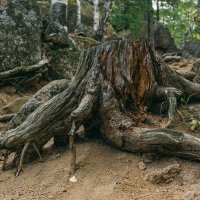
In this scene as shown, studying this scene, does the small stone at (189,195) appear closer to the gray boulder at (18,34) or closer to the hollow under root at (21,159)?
the hollow under root at (21,159)

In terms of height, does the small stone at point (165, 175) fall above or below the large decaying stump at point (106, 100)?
below

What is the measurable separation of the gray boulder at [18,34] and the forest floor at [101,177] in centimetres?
472

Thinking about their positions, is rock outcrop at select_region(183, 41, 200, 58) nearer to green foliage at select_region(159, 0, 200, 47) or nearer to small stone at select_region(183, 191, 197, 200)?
green foliage at select_region(159, 0, 200, 47)

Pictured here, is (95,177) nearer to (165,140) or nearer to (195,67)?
(165,140)

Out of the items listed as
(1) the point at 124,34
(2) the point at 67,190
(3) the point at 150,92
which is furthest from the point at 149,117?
(1) the point at 124,34

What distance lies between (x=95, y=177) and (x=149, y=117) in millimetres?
1301

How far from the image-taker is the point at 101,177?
4.63 meters

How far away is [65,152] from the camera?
5.52 meters

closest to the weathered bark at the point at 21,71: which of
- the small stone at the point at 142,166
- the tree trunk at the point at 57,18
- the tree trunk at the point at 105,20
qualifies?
the tree trunk at the point at 57,18

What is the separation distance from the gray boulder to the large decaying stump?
183 inches

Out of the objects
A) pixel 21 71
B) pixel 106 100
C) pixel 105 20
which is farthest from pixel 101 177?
pixel 105 20

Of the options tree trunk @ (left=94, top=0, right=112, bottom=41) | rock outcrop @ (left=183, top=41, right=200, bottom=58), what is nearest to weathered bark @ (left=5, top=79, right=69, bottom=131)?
tree trunk @ (left=94, top=0, right=112, bottom=41)

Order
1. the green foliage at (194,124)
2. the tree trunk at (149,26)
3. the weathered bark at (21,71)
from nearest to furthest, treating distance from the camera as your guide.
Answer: the green foliage at (194,124) → the weathered bark at (21,71) → the tree trunk at (149,26)

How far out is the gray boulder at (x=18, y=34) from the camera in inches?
388
